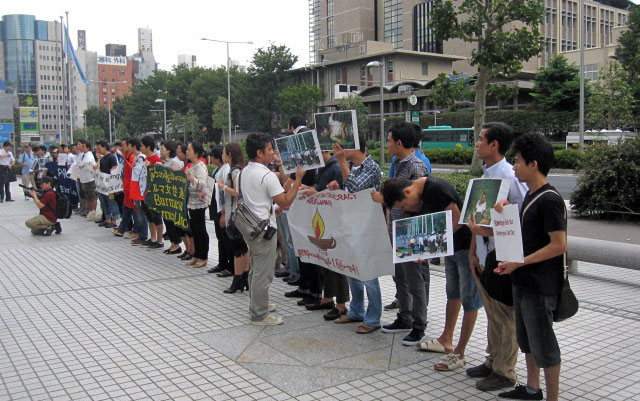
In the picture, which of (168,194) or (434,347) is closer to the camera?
(434,347)

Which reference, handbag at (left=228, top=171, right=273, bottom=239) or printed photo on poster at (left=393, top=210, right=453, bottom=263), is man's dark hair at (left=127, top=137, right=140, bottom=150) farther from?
printed photo on poster at (left=393, top=210, right=453, bottom=263)

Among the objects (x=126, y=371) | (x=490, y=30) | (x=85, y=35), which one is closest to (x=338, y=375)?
(x=126, y=371)

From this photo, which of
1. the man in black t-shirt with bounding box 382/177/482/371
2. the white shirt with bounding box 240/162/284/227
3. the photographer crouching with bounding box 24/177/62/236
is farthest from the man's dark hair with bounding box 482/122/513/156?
the photographer crouching with bounding box 24/177/62/236

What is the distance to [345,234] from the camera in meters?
6.04

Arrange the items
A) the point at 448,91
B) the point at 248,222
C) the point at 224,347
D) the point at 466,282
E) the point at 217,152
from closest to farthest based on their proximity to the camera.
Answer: the point at 466,282 < the point at 224,347 < the point at 248,222 < the point at 217,152 < the point at 448,91

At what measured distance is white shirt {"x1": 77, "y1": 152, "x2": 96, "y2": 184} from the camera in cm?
1484

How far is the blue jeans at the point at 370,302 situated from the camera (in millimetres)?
5918

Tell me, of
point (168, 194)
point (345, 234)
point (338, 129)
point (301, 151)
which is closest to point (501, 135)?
point (338, 129)

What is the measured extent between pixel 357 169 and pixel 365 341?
66.3 inches

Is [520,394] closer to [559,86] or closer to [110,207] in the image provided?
[110,207]

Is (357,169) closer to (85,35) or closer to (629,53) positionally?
(629,53)

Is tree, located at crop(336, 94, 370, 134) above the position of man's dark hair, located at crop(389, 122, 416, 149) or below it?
above

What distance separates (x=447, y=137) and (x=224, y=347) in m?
45.9

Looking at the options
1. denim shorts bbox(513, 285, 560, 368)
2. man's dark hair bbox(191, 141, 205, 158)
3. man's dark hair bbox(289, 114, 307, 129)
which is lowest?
denim shorts bbox(513, 285, 560, 368)
